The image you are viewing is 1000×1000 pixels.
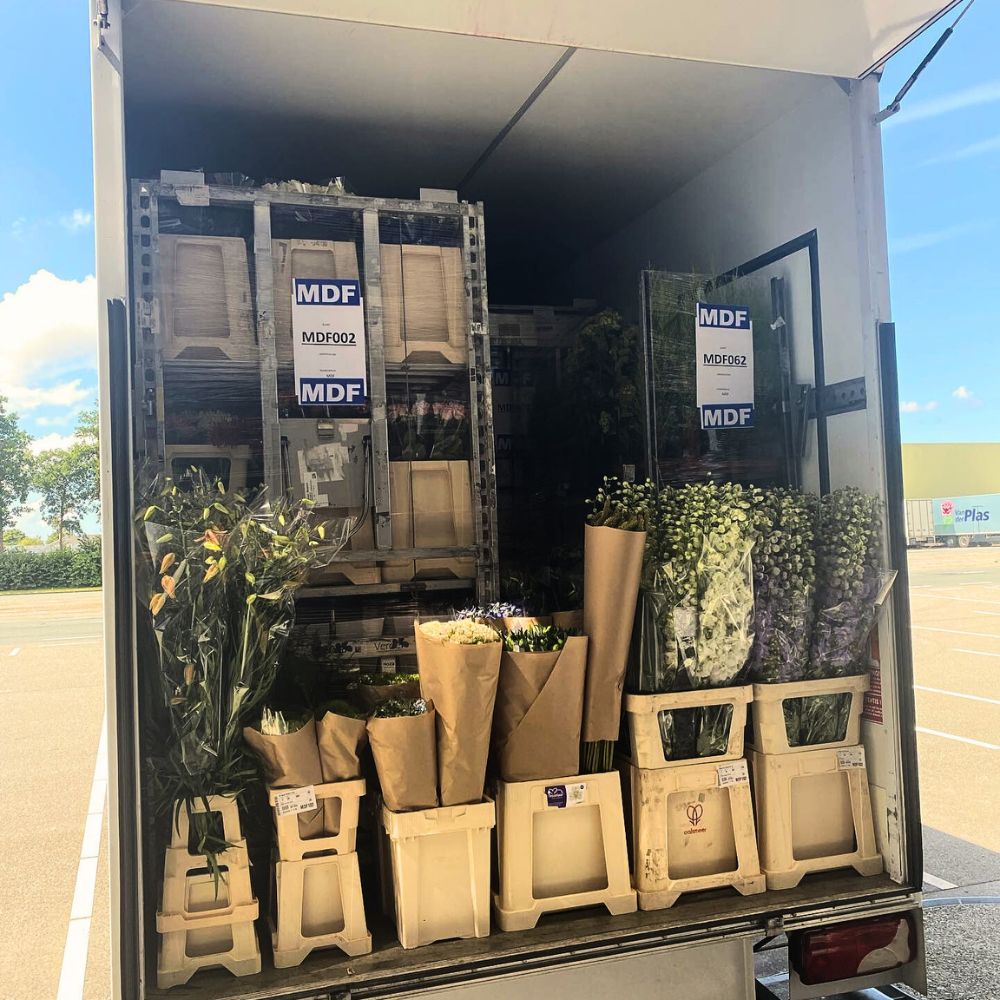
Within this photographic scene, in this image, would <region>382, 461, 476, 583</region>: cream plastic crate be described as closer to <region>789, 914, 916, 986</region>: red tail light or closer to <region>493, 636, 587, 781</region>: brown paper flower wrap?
<region>493, 636, 587, 781</region>: brown paper flower wrap

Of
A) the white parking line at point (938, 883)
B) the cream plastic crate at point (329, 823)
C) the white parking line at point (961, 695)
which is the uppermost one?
the cream plastic crate at point (329, 823)

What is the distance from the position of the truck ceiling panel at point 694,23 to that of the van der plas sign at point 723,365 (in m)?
0.90

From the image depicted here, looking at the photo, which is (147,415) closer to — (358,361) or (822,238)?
(358,361)

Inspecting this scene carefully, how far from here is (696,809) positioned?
2.49 metres

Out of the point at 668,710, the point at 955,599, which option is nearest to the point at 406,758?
the point at 668,710

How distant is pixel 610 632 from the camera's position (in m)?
2.45

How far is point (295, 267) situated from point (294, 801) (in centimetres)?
172

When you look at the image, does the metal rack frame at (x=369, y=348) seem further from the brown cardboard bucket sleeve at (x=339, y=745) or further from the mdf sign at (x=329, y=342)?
the brown cardboard bucket sleeve at (x=339, y=745)

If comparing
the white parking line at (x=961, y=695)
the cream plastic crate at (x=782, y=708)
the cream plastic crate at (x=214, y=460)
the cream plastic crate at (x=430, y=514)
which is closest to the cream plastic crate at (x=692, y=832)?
the cream plastic crate at (x=782, y=708)

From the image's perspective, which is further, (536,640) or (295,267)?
(295,267)

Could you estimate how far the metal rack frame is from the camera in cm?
274

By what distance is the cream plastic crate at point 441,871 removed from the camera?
2213 millimetres

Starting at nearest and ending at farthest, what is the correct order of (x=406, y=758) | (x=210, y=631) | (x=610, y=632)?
(x=210, y=631) → (x=406, y=758) → (x=610, y=632)

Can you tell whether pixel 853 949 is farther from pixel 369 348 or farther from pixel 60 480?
pixel 60 480
